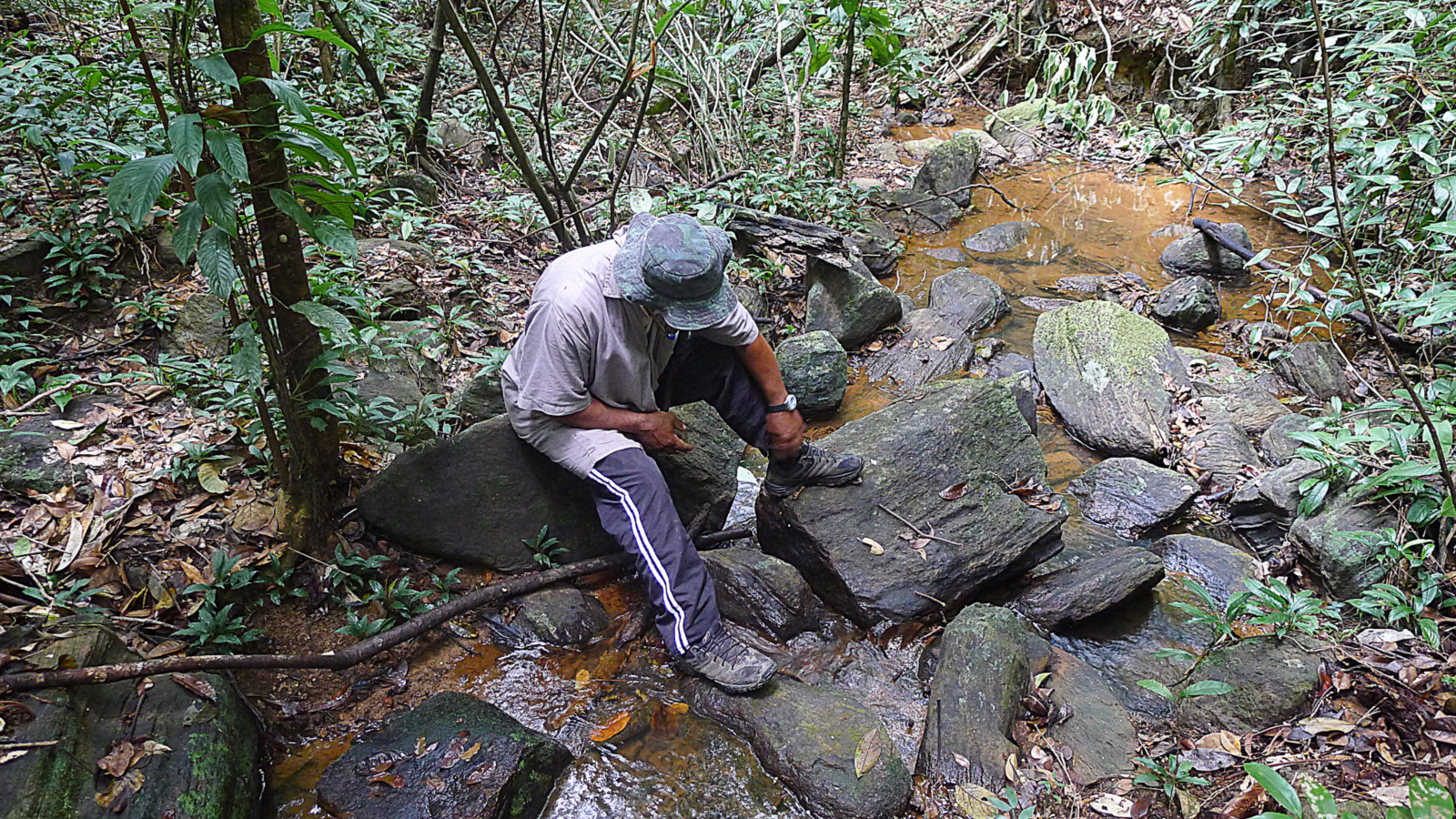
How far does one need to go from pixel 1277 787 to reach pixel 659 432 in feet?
7.70

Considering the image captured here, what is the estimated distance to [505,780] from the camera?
8.37ft

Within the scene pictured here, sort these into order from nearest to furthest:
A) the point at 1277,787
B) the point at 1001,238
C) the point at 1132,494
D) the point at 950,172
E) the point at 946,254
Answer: the point at 1277,787, the point at 1132,494, the point at 946,254, the point at 1001,238, the point at 950,172

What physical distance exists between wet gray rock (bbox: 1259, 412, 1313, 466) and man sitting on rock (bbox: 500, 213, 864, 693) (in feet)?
10.7

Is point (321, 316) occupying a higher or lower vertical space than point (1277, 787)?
higher

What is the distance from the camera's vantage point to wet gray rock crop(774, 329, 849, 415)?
A: 5199mm

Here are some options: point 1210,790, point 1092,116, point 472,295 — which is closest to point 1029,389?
point 1210,790

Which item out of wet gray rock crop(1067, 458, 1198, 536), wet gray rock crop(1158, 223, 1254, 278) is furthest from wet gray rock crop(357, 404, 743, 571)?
wet gray rock crop(1158, 223, 1254, 278)

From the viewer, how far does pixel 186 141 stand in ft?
Result: 7.13

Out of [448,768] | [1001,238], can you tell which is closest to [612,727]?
[448,768]

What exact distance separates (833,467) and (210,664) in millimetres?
2505

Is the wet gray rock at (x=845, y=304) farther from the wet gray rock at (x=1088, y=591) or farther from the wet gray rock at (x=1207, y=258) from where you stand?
the wet gray rock at (x=1207, y=258)

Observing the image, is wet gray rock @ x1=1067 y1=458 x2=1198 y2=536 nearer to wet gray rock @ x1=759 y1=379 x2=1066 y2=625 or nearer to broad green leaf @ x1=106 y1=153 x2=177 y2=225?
wet gray rock @ x1=759 y1=379 x2=1066 y2=625

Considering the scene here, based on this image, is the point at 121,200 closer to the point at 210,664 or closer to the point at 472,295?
the point at 210,664

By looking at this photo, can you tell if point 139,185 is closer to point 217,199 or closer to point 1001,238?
point 217,199
